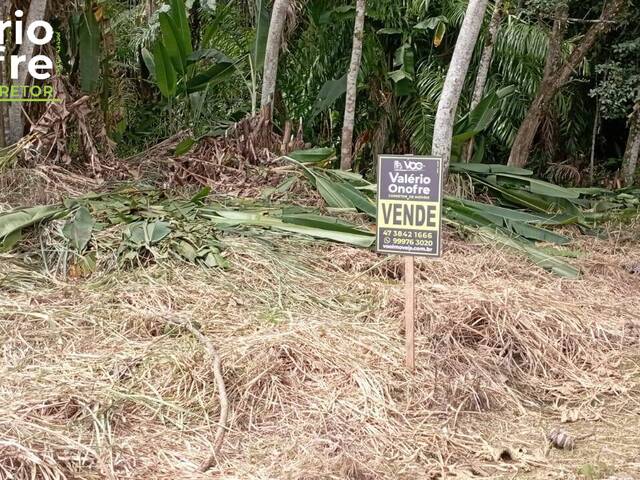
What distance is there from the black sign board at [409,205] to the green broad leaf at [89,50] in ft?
17.6

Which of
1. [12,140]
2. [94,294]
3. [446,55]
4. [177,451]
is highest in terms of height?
[446,55]

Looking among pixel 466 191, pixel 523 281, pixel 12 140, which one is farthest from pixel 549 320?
pixel 12 140

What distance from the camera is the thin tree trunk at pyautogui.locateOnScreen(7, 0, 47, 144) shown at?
8.73m

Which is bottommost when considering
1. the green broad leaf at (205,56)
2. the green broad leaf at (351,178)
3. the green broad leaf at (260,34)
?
the green broad leaf at (351,178)

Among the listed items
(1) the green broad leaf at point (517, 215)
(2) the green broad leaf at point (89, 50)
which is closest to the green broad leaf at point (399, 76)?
(1) the green broad leaf at point (517, 215)

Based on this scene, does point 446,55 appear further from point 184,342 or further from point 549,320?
point 184,342

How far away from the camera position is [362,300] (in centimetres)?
598

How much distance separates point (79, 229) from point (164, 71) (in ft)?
11.3

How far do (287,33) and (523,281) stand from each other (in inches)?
233

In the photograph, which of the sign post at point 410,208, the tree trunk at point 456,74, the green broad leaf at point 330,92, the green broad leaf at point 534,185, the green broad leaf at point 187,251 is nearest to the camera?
the sign post at point 410,208

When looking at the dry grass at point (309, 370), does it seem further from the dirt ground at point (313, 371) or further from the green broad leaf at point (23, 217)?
the green broad leaf at point (23, 217)

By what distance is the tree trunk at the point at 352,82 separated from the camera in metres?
9.82

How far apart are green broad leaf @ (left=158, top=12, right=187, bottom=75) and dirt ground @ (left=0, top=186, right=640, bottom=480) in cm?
347

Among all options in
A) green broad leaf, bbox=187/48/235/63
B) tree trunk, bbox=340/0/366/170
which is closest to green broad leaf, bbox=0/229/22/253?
green broad leaf, bbox=187/48/235/63
